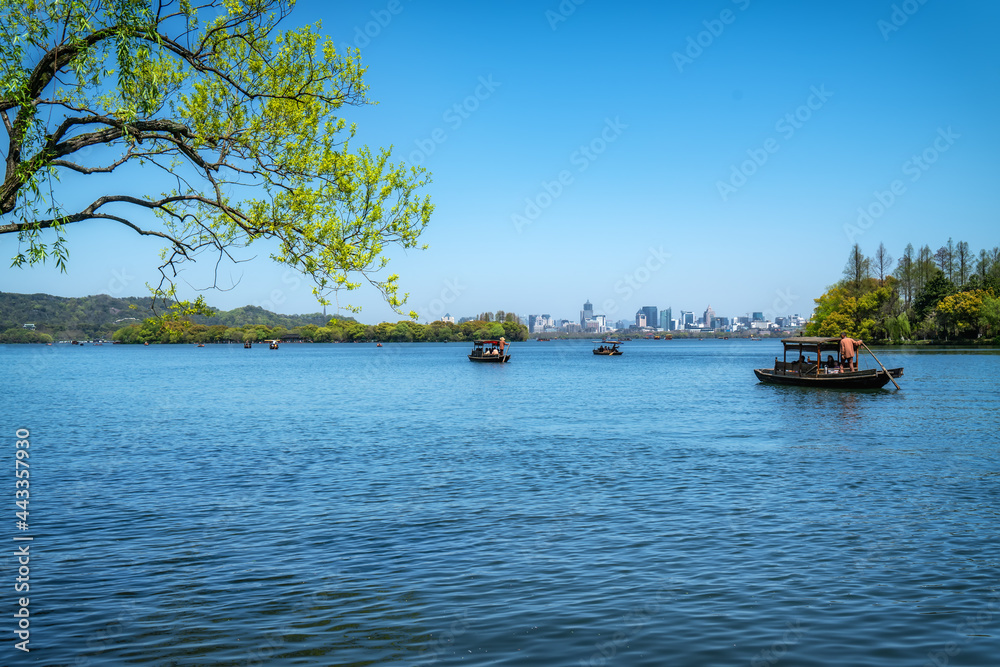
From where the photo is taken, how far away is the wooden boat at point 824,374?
47375 millimetres

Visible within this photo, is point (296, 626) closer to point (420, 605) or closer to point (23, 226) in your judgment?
point (420, 605)

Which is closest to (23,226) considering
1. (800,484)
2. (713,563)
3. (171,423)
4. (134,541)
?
(134,541)

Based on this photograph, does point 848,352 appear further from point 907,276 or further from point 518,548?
point 907,276

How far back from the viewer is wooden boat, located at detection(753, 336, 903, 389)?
47.4 metres

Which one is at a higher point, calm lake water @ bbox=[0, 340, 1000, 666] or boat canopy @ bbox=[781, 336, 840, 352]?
boat canopy @ bbox=[781, 336, 840, 352]

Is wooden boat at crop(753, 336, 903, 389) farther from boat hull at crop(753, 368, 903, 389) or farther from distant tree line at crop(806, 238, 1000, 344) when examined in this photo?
distant tree line at crop(806, 238, 1000, 344)

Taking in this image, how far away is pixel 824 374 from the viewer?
164ft

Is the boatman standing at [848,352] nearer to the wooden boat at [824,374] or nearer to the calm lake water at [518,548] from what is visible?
the wooden boat at [824,374]

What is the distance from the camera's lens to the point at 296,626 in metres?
9.46

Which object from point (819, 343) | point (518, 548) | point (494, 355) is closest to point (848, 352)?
point (819, 343)

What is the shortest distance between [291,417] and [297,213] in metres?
32.1

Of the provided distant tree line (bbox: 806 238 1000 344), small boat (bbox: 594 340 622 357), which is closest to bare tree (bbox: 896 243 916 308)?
distant tree line (bbox: 806 238 1000 344)

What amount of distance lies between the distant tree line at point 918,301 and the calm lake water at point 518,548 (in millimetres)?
108971

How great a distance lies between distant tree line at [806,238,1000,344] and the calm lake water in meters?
109
